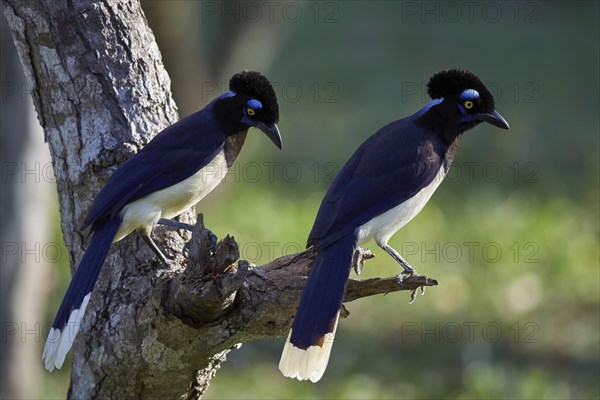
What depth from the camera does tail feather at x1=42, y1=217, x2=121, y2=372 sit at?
4.26 m

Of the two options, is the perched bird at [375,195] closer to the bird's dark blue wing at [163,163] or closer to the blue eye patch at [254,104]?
the blue eye patch at [254,104]

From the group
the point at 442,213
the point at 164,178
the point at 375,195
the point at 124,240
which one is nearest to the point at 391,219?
the point at 375,195

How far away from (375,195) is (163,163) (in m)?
1.02

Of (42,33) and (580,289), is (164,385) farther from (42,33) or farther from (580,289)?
(580,289)

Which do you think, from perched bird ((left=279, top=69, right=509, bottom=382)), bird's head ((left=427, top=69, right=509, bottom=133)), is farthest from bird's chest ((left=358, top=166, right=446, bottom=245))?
bird's head ((left=427, top=69, right=509, bottom=133))

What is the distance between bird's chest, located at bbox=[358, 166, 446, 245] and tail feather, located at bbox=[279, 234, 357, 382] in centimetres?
54

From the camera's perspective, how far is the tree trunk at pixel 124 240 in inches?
169

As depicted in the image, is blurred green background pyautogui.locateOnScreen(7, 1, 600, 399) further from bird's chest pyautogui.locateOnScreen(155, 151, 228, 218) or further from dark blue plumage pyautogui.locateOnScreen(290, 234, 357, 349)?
dark blue plumage pyautogui.locateOnScreen(290, 234, 357, 349)

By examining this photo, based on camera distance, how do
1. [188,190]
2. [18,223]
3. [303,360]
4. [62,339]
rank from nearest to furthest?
[303,360] → [62,339] → [188,190] → [18,223]

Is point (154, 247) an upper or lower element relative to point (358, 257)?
lower

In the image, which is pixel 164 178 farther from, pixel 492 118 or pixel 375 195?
pixel 492 118

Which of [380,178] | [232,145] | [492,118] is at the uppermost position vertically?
[492,118]

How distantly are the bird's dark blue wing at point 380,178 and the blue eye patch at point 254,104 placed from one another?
0.55m

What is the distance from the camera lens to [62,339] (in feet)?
14.0
